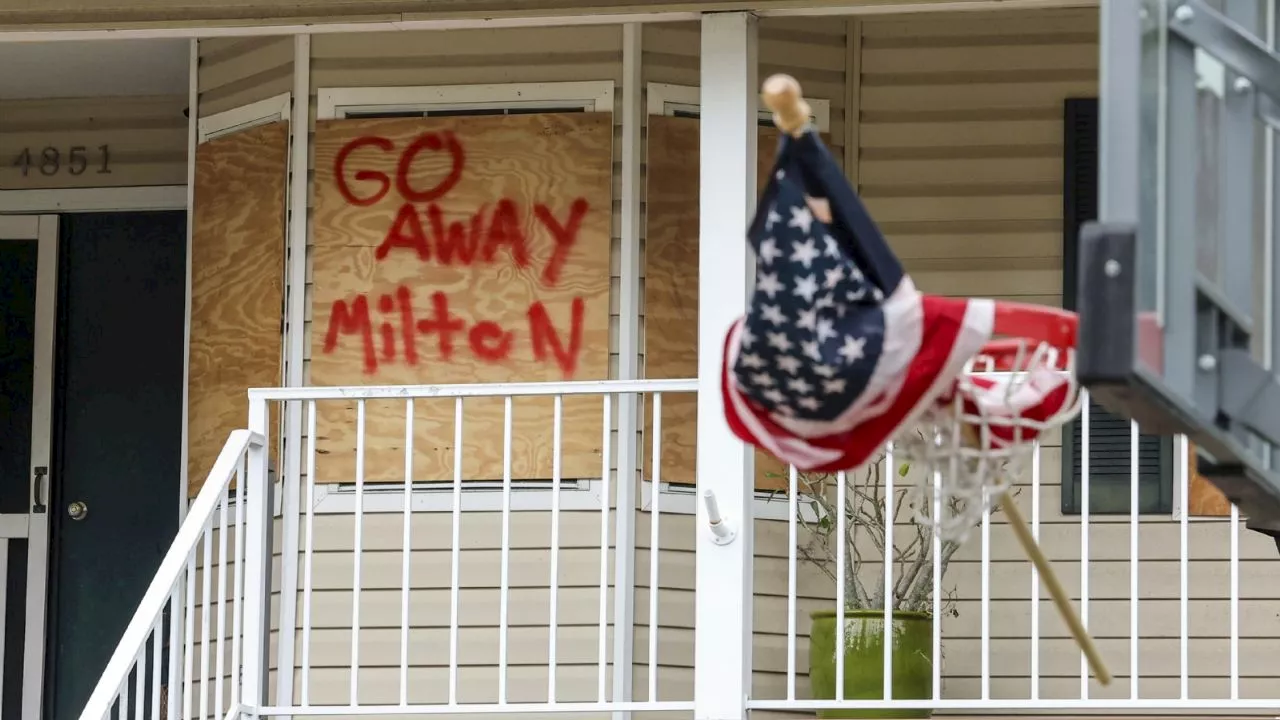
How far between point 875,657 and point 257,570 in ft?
6.46

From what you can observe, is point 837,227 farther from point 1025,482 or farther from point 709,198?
point 1025,482

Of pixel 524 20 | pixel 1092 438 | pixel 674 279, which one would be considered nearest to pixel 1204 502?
pixel 1092 438

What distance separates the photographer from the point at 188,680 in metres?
5.38

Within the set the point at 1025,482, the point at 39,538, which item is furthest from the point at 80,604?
the point at 1025,482

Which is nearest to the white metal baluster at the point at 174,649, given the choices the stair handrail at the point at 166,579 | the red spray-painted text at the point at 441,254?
the stair handrail at the point at 166,579

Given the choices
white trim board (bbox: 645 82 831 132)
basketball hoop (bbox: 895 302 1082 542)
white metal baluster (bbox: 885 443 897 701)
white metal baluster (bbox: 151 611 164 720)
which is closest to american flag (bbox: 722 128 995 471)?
basketball hoop (bbox: 895 302 1082 542)

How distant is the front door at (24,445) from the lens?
7.59 metres

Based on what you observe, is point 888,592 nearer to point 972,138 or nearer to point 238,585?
point 238,585

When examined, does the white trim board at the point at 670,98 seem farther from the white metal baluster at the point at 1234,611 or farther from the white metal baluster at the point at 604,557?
the white metal baluster at the point at 1234,611

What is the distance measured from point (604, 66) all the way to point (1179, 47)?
3.09 metres

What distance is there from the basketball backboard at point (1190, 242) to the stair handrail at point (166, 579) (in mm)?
2801

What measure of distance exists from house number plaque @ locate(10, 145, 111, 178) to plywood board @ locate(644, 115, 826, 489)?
2507 millimetres

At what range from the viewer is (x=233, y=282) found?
6.91 metres

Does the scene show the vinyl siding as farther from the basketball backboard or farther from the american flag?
the american flag
